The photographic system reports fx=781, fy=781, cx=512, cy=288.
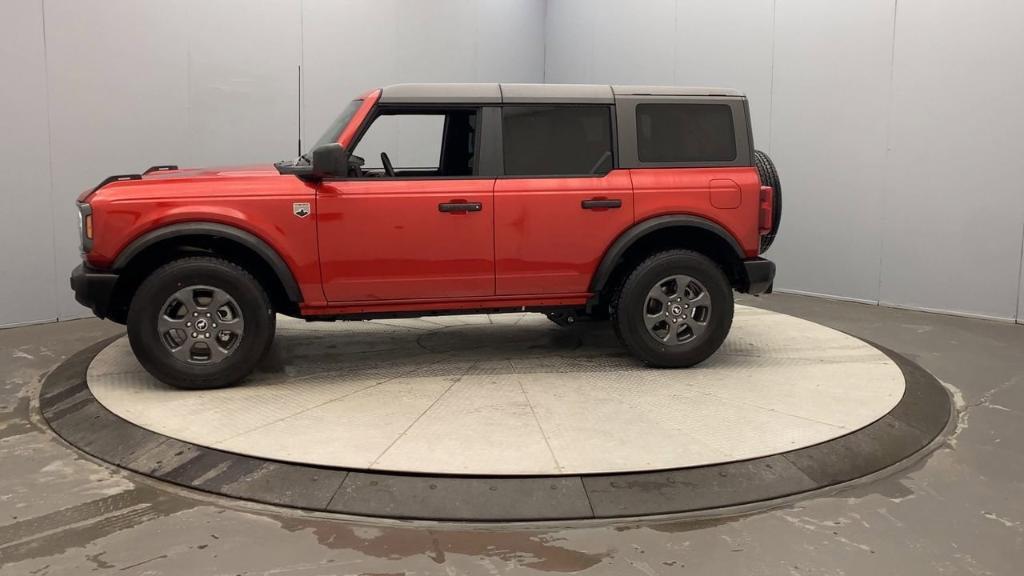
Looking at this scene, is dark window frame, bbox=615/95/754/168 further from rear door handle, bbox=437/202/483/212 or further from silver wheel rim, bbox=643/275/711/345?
rear door handle, bbox=437/202/483/212

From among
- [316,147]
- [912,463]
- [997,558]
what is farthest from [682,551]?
[316,147]

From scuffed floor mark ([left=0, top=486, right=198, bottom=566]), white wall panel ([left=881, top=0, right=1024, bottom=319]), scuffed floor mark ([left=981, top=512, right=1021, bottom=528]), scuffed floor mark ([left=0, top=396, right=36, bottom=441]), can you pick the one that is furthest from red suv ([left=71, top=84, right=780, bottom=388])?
white wall panel ([left=881, top=0, right=1024, bottom=319])

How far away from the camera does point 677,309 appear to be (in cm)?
524

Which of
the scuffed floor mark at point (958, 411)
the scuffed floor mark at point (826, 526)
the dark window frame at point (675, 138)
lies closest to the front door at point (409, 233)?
the dark window frame at point (675, 138)

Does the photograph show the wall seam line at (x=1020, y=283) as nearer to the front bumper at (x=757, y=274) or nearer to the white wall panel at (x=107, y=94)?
the front bumper at (x=757, y=274)

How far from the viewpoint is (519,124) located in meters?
5.07

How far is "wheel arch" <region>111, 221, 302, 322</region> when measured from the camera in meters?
4.54

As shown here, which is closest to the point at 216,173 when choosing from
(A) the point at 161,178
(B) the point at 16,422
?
(A) the point at 161,178

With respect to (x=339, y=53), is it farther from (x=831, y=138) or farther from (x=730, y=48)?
(x=831, y=138)

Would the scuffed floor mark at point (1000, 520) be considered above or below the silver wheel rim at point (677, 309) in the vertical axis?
below

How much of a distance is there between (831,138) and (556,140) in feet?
14.2

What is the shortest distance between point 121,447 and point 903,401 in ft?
14.3

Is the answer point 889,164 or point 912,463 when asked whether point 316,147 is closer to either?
point 912,463

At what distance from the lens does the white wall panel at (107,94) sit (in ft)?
22.6
